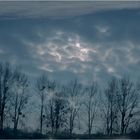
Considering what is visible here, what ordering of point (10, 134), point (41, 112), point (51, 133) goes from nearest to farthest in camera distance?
point (10, 134) < point (51, 133) < point (41, 112)

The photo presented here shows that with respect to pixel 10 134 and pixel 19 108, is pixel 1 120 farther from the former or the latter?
pixel 10 134

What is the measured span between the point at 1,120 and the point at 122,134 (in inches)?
275

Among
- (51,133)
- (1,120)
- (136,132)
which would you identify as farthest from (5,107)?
(136,132)

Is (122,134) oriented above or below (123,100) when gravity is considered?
below

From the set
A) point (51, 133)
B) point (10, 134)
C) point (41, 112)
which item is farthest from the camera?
point (41, 112)

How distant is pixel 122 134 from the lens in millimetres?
26188

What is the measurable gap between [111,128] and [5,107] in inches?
251

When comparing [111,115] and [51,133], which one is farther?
[111,115]

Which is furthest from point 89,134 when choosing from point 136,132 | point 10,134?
point 10,134

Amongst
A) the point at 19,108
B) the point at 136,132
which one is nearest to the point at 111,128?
the point at 136,132

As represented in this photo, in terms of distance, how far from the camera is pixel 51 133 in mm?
26047

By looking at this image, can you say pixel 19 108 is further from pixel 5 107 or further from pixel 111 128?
pixel 111 128

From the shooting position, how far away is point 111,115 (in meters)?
28.9

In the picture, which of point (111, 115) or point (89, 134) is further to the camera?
point (111, 115)
